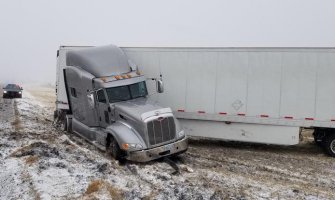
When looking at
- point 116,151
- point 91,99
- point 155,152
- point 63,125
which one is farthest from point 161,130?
point 63,125

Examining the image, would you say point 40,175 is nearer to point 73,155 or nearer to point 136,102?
point 73,155

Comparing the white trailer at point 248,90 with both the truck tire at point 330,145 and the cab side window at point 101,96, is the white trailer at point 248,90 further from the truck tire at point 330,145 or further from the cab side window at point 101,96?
the cab side window at point 101,96

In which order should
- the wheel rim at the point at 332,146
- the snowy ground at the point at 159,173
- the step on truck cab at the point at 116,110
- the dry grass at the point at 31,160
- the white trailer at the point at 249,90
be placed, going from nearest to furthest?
the snowy ground at the point at 159,173, the dry grass at the point at 31,160, the step on truck cab at the point at 116,110, the white trailer at the point at 249,90, the wheel rim at the point at 332,146

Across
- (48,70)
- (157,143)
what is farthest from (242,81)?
(48,70)

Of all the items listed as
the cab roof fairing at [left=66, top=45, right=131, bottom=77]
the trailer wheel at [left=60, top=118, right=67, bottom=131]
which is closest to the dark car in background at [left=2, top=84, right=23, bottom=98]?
the trailer wheel at [left=60, top=118, right=67, bottom=131]

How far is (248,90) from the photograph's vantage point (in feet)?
50.0

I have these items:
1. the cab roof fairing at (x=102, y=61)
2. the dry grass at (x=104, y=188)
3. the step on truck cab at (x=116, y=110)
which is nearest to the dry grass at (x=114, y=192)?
the dry grass at (x=104, y=188)

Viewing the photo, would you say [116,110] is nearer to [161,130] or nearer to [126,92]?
[126,92]

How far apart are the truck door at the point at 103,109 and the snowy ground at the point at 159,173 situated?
1.05 meters

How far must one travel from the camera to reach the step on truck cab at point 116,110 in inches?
499

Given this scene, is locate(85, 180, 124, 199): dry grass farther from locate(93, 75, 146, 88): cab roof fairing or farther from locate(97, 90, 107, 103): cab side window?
locate(93, 75, 146, 88): cab roof fairing

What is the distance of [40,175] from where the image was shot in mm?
10641

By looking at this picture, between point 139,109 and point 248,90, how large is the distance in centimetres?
442

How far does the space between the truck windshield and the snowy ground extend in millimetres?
1973
